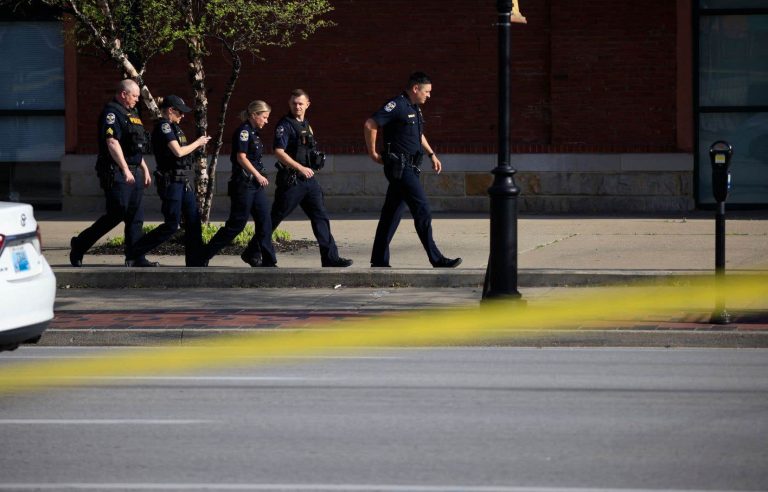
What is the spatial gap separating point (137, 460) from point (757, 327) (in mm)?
5800

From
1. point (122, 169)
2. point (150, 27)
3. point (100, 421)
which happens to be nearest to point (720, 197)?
point (100, 421)

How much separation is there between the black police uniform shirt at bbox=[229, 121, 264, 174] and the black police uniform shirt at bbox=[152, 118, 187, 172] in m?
0.55

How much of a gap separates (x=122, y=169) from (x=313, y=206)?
1947 mm

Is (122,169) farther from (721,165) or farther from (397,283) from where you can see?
(721,165)

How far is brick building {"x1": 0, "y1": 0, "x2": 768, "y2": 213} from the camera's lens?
2295cm

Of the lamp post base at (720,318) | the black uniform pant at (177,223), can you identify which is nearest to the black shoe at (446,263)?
the black uniform pant at (177,223)

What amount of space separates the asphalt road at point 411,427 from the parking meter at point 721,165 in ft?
4.78

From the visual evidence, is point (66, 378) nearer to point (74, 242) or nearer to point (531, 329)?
point (531, 329)

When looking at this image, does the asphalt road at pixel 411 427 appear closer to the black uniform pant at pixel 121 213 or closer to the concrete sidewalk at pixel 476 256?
the concrete sidewalk at pixel 476 256

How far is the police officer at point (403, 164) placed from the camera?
48.6 feet

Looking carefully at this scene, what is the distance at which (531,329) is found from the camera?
11.6 metres

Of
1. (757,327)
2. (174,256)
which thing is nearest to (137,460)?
(757,327)

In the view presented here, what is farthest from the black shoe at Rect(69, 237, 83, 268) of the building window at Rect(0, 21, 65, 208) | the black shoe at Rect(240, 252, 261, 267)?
the building window at Rect(0, 21, 65, 208)

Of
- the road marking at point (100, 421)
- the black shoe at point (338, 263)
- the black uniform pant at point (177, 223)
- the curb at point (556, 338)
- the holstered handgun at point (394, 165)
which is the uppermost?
the holstered handgun at point (394, 165)
